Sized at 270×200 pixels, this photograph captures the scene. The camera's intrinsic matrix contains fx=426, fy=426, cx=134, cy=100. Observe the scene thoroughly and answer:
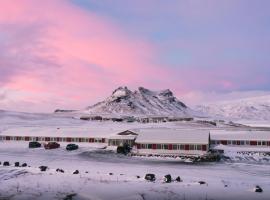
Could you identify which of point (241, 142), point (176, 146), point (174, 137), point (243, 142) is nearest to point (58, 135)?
point (174, 137)

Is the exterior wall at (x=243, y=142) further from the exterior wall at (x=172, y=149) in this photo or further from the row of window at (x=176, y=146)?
the exterior wall at (x=172, y=149)

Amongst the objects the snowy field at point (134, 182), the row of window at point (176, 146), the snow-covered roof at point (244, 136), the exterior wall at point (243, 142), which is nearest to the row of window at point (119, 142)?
the row of window at point (176, 146)

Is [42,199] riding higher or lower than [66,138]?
lower

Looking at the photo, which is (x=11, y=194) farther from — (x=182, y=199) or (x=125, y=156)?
(x=125, y=156)

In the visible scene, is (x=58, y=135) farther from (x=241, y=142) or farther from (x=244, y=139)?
(x=244, y=139)

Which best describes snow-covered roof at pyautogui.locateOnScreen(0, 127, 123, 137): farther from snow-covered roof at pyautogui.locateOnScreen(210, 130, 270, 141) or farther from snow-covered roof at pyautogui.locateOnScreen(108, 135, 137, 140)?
snow-covered roof at pyautogui.locateOnScreen(210, 130, 270, 141)

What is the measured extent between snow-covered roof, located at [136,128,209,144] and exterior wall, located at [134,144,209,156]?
0.76 metres

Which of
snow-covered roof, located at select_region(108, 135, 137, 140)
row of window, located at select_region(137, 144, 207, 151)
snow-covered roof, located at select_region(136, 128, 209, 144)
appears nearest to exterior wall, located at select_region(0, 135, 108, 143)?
snow-covered roof, located at select_region(108, 135, 137, 140)

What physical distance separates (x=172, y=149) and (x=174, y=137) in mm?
2904

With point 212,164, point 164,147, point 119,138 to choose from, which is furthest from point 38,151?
point 212,164

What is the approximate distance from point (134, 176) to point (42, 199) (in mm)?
16450

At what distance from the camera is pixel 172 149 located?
86750 mm

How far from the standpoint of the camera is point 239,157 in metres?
79.2

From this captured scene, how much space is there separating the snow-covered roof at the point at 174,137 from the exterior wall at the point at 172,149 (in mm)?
765
